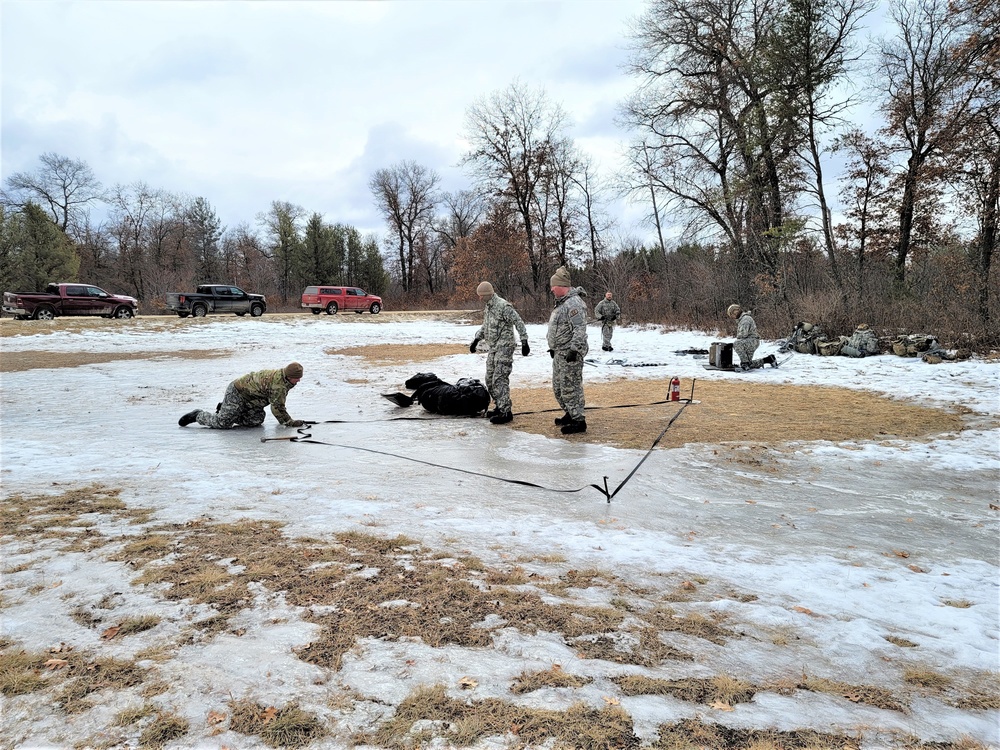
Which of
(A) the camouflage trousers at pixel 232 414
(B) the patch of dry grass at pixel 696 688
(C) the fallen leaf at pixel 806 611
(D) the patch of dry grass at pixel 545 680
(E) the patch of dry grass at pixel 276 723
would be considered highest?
(A) the camouflage trousers at pixel 232 414

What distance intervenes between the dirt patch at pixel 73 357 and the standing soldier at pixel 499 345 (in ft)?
38.1

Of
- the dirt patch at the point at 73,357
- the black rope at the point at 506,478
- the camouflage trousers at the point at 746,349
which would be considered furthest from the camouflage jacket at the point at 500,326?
the dirt patch at the point at 73,357

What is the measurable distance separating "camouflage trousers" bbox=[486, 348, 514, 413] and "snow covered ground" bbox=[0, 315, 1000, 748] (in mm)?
604

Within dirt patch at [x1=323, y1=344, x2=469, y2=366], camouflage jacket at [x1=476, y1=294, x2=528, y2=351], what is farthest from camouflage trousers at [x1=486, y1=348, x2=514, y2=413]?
dirt patch at [x1=323, y1=344, x2=469, y2=366]

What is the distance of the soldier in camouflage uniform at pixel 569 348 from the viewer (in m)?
7.19

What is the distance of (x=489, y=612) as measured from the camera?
291 centimetres

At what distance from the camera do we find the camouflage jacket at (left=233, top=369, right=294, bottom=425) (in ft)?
23.8

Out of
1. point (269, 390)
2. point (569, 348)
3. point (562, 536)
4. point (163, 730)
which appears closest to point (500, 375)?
point (569, 348)

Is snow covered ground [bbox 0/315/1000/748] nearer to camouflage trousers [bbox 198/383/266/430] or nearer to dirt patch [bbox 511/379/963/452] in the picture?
camouflage trousers [bbox 198/383/266/430]

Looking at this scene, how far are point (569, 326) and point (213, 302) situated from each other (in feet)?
82.6

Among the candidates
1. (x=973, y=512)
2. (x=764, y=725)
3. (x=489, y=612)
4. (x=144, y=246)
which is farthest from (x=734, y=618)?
(x=144, y=246)

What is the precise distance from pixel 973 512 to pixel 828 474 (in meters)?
1.18

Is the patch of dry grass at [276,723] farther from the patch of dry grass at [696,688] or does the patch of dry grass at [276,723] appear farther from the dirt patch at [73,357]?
the dirt patch at [73,357]

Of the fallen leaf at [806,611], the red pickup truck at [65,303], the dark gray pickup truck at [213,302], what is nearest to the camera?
the fallen leaf at [806,611]
